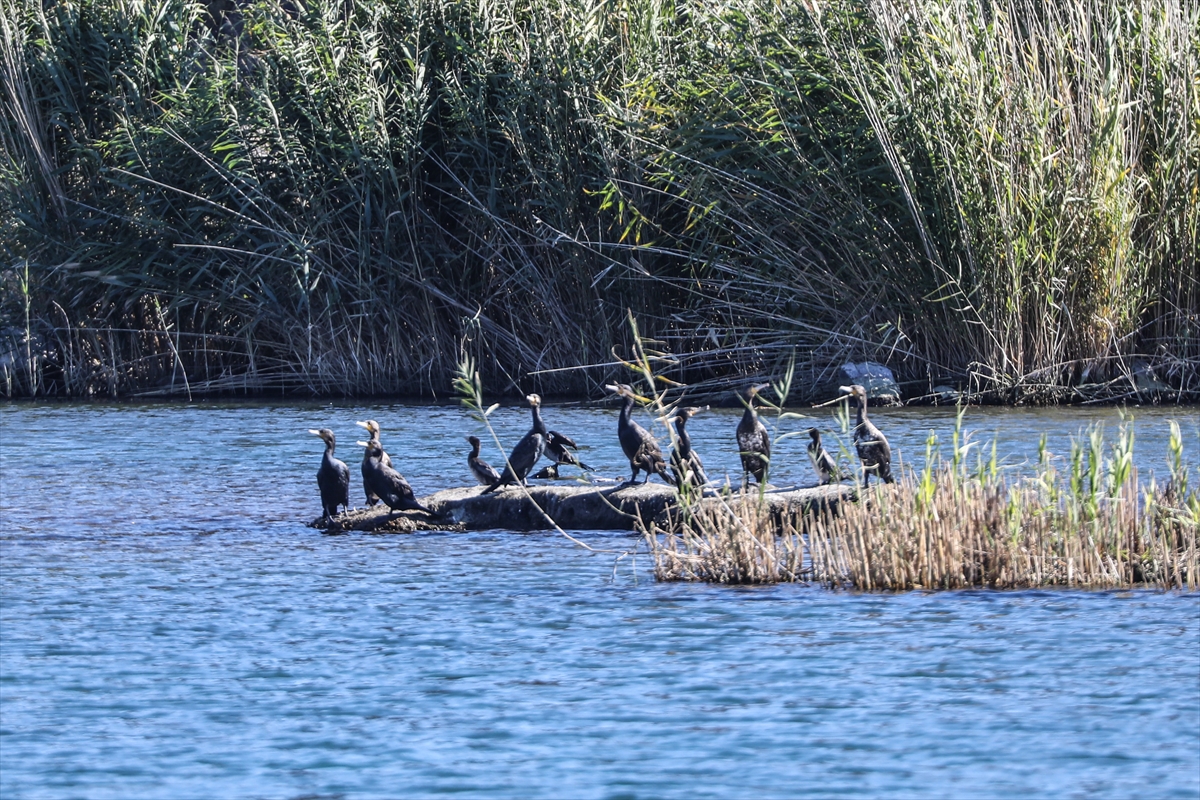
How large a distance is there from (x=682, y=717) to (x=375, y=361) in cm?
1128

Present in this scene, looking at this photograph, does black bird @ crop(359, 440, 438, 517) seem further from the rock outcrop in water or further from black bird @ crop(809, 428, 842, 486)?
black bird @ crop(809, 428, 842, 486)

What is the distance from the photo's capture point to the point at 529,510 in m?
9.32

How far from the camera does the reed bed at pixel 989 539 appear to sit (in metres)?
7.27

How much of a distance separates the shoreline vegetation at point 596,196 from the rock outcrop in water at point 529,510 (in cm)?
534

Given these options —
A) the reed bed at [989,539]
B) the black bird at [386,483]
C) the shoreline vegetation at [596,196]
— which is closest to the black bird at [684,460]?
the reed bed at [989,539]

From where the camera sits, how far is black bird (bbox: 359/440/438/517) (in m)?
9.15

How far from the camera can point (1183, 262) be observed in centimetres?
1397

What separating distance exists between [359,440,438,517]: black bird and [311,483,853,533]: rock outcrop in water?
8cm

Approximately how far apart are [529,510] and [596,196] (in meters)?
6.96

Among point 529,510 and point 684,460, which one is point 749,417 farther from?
point 529,510

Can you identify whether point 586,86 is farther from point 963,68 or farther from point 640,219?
point 963,68

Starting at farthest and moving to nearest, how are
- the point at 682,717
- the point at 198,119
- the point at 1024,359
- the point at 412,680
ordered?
the point at 198,119 < the point at 1024,359 < the point at 412,680 < the point at 682,717

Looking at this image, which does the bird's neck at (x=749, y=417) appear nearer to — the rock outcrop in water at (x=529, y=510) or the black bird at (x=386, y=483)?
the rock outcrop in water at (x=529, y=510)

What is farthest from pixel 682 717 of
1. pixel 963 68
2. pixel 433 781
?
pixel 963 68
